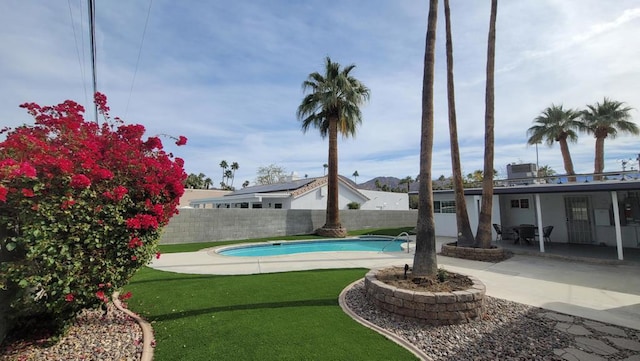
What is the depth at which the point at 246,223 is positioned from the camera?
62.2 ft

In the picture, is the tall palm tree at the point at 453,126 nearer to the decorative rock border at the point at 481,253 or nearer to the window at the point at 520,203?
the decorative rock border at the point at 481,253

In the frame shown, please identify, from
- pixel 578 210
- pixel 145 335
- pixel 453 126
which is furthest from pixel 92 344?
pixel 578 210

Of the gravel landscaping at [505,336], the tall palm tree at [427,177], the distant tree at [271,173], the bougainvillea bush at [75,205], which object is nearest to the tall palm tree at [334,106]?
the tall palm tree at [427,177]

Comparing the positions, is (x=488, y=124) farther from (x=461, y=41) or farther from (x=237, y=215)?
(x=237, y=215)

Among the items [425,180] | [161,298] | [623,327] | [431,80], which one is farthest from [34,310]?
[623,327]

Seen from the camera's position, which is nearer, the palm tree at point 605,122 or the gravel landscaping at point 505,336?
the gravel landscaping at point 505,336

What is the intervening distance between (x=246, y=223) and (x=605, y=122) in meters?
28.1

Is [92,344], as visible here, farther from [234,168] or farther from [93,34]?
[234,168]

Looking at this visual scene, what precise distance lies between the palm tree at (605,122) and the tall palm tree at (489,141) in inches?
755

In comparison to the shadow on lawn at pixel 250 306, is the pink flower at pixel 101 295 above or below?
above

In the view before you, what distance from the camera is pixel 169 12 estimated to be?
873 cm

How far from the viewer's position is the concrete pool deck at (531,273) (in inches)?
239

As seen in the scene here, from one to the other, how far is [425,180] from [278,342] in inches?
175

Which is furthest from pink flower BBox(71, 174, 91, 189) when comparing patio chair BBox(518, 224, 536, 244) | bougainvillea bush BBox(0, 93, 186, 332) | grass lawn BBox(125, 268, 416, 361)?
patio chair BBox(518, 224, 536, 244)
